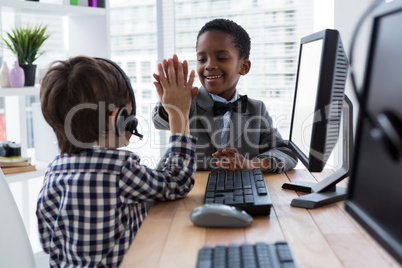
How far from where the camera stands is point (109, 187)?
1069 mm

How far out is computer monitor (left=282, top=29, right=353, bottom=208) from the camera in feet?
3.36

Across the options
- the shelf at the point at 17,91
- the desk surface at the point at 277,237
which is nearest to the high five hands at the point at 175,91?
the desk surface at the point at 277,237

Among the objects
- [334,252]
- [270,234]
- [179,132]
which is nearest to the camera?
[334,252]

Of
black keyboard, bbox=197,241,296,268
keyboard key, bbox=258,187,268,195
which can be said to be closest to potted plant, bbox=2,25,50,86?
keyboard key, bbox=258,187,268,195

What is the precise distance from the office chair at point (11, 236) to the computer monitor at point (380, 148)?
37.4 inches

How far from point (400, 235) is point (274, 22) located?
8.15ft

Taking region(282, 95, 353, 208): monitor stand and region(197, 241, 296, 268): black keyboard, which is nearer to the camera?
region(197, 241, 296, 268): black keyboard

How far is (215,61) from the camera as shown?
5.96 feet

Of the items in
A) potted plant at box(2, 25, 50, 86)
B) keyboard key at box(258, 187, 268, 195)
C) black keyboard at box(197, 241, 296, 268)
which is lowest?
black keyboard at box(197, 241, 296, 268)

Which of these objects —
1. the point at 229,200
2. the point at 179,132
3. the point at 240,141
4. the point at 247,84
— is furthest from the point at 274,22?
the point at 229,200

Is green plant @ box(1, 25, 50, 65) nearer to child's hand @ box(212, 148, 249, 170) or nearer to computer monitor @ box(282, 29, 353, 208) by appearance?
child's hand @ box(212, 148, 249, 170)

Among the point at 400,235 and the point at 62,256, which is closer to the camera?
the point at 400,235

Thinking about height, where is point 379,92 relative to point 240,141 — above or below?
above

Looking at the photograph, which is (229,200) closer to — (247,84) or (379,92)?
(379,92)
